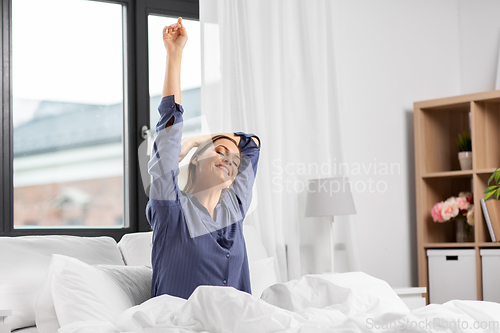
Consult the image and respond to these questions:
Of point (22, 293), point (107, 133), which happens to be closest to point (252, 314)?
point (22, 293)

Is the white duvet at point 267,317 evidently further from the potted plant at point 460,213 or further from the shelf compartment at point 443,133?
the shelf compartment at point 443,133

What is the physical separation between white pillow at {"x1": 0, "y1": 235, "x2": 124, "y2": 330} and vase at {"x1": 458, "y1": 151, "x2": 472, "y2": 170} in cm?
214

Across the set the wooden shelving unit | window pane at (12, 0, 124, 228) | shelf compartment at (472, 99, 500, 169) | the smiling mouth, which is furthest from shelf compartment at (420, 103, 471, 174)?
the smiling mouth

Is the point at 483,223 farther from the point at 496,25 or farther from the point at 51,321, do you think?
the point at 51,321

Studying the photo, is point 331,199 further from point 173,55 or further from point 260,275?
point 173,55

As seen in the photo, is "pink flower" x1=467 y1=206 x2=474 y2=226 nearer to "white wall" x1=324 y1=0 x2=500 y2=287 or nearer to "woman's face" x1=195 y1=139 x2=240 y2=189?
"white wall" x1=324 y1=0 x2=500 y2=287

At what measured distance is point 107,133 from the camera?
2871 mm

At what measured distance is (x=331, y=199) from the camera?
9.33 ft

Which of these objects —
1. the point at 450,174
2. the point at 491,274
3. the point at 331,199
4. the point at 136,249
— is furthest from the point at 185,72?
the point at 491,274

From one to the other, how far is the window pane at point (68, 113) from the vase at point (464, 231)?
1.94m

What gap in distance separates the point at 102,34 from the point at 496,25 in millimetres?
2469

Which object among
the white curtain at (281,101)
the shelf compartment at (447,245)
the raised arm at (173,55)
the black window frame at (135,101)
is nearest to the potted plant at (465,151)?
the shelf compartment at (447,245)

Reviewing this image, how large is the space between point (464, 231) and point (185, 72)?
1841 mm

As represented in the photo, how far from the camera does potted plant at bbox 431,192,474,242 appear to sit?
329cm
